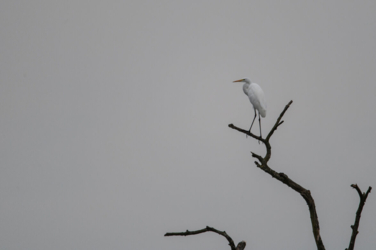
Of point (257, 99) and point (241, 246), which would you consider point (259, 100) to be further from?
point (241, 246)

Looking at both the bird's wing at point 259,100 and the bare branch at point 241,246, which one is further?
the bird's wing at point 259,100

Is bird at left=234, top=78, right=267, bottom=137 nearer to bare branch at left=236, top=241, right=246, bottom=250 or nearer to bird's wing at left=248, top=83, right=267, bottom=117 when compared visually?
bird's wing at left=248, top=83, right=267, bottom=117

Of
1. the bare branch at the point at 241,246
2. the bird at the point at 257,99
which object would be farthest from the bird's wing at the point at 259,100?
the bare branch at the point at 241,246

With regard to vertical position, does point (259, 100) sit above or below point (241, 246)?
above

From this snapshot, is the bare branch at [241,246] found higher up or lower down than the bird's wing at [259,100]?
lower down

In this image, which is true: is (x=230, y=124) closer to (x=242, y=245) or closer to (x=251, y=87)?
(x=242, y=245)

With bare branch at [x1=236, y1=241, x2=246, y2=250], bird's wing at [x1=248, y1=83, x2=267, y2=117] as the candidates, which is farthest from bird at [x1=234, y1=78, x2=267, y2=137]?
bare branch at [x1=236, y1=241, x2=246, y2=250]

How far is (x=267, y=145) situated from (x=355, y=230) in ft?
6.74

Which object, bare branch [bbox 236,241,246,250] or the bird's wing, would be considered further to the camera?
the bird's wing

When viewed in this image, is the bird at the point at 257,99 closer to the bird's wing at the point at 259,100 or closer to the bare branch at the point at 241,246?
the bird's wing at the point at 259,100

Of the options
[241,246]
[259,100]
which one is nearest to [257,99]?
[259,100]

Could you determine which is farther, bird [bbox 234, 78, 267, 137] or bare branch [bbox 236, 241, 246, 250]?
bird [bbox 234, 78, 267, 137]

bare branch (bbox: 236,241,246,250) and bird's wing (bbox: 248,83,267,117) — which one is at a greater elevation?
bird's wing (bbox: 248,83,267,117)

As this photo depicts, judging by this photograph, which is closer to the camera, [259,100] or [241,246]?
[241,246]
